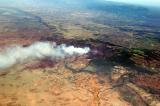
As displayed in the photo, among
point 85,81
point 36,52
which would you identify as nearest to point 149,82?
point 85,81

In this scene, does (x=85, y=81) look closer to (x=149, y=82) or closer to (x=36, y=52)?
(x=149, y=82)

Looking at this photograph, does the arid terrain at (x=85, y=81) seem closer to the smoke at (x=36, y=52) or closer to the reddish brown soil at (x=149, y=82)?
the reddish brown soil at (x=149, y=82)

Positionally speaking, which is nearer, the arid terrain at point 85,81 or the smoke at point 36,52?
the arid terrain at point 85,81

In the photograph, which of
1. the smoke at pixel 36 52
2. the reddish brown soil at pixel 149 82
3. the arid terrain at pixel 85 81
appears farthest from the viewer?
the smoke at pixel 36 52

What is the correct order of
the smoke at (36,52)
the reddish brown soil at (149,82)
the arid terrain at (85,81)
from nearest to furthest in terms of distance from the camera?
the arid terrain at (85,81) → the reddish brown soil at (149,82) → the smoke at (36,52)

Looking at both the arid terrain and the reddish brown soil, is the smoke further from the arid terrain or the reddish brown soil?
the reddish brown soil

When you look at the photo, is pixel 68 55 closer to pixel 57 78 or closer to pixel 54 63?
pixel 54 63

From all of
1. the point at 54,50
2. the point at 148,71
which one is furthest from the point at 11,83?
the point at 148,71

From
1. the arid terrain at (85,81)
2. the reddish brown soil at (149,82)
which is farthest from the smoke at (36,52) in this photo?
the reddish brown soil at (149,82)
